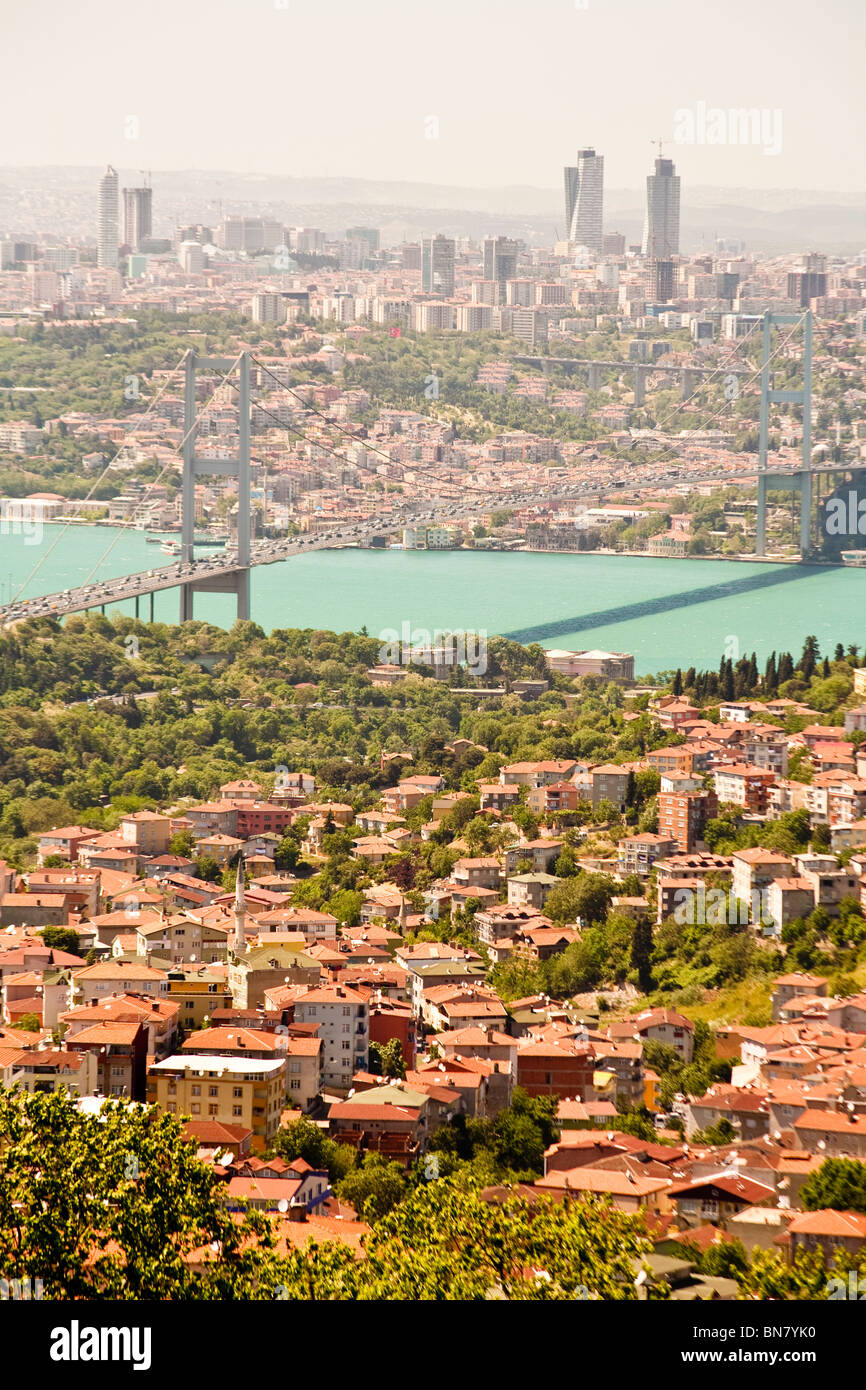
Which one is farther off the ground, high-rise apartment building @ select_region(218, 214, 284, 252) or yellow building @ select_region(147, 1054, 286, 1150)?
high-rise apartment building @ select_region(218, 214, 284, 252)

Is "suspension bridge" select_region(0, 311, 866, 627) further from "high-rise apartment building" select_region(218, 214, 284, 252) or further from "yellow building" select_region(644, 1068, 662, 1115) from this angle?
"high-rise apartment building" select_region(218, 214, 284, 252)

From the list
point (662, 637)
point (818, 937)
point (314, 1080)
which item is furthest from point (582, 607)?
point (314, 1080)

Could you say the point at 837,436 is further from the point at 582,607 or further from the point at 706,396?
the point at 582,607

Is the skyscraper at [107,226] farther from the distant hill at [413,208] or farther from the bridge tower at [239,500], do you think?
the bridge tower at [239,500]

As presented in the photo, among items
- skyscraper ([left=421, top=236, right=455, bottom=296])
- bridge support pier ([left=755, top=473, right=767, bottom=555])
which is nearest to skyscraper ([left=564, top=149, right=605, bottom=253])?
skyscraper ([left=421, top=236, right=455, bottom=296])

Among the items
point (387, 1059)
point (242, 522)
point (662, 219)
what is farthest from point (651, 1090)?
point (662, 219)

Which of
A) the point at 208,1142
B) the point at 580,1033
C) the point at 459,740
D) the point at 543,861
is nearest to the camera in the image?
the point at 208,1142
